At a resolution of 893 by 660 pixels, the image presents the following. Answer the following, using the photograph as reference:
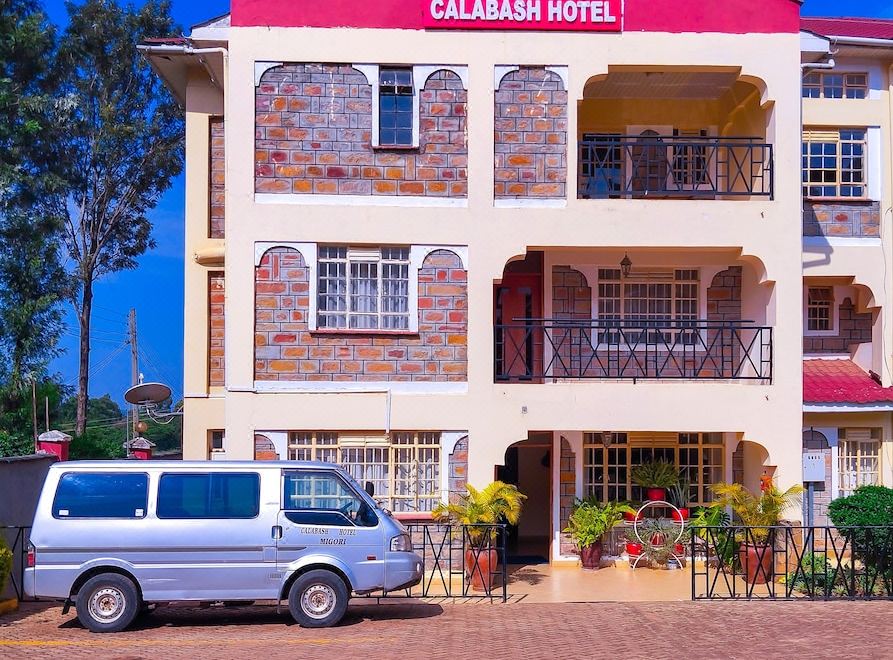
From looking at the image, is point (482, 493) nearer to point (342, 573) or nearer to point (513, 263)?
point (342, 573)

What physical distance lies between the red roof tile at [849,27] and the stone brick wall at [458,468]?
35.1 ft

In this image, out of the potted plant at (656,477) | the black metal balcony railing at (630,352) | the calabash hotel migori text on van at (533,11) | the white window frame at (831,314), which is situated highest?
the calabash hotel migori text on van at (533,11)

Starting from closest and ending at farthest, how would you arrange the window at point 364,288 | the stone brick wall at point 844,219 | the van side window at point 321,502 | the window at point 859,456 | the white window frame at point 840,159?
the van side window at point 321,502
the window at point 364,288
the stone brick wall at point 844,219
the white window frame at point 840,159
the window at point 859,456

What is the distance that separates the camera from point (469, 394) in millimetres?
16125

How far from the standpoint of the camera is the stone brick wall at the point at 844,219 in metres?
18.9

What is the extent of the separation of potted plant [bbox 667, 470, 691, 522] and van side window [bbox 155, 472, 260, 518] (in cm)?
867

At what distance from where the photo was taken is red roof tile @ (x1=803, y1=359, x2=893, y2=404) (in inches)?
712

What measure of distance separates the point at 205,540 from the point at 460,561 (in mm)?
5104

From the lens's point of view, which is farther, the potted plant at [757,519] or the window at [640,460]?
the window at [640,460]

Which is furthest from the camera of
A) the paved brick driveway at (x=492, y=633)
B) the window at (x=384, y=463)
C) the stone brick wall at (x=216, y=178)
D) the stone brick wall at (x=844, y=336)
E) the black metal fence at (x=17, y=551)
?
the stone brick wall at (x=844, y=336)

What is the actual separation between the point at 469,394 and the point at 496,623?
4347 mm

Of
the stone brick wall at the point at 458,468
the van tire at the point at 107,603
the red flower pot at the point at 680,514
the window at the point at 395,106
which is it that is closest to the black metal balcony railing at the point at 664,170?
the window at the point at 395,106

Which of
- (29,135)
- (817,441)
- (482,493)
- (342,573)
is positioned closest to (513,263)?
(482,493)

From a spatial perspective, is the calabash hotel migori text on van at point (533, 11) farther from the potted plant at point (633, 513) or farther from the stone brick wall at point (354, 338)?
the potted plant at point (633, 513)
